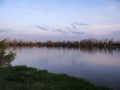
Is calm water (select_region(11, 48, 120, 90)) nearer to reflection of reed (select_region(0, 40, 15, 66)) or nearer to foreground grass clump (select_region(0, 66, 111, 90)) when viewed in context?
reflection of reed (select_region(0, 40, 15, 66))

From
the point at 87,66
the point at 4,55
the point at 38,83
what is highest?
the point at 4,55

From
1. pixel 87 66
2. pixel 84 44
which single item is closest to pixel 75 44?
pixel 84 44

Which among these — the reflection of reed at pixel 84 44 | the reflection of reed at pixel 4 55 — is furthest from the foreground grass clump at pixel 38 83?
the reflection of reed at pixel 84 44

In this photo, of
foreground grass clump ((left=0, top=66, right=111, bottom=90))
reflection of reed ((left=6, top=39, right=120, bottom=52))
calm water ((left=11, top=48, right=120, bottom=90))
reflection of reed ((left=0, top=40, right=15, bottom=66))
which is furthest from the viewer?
reflection of reed ((left=6, top=39, right=120, bottom=52))

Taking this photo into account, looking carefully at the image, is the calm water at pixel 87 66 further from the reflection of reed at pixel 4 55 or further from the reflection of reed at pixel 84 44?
the reflection of reed at pixel 84 44

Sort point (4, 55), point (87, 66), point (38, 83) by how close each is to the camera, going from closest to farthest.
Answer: point (38, 83)
point (4, 55)
point (87, 66)

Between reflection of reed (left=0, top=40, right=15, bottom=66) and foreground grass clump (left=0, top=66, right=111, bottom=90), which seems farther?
reflection of reed (left=0, top=40, right=15, bottom=66)

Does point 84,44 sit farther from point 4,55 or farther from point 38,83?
point 38,83

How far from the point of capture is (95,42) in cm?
5319

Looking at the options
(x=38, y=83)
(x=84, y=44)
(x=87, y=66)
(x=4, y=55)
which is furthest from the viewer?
(x=84, y=44)

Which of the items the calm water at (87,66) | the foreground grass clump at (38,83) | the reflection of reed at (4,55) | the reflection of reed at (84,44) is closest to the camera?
the foreground grass clump at (38,83)

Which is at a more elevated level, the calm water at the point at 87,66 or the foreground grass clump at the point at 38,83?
the foreground grass clump at the point at 38,83

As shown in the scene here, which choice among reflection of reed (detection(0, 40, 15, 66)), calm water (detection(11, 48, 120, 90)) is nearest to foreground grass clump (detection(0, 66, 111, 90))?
calm water (detection(11, 48, 120, 90))

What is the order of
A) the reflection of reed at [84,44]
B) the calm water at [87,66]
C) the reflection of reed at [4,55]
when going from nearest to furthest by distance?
the calm water at [87,66] < the reflection of reed at [4,55] < the reflection of reed at [84,44]
